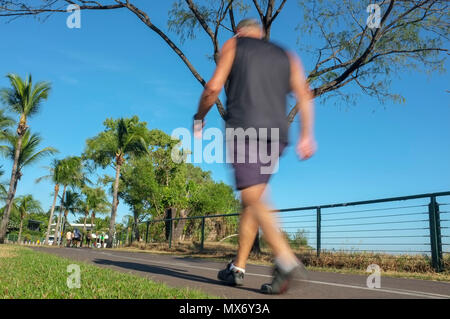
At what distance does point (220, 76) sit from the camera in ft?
9.45

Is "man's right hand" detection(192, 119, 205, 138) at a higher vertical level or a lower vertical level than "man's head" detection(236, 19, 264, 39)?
lower

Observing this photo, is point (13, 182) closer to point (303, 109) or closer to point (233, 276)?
point (233, 276)

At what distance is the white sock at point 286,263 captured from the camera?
2662mm

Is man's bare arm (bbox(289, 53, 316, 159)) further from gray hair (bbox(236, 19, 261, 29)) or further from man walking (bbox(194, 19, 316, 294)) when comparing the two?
gray hair (bbox(236, 19, 261, 29))

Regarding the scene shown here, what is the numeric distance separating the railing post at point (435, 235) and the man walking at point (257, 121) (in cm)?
535

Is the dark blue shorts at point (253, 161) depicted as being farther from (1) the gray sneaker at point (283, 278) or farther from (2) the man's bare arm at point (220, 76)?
(1) the gray sneaker at point (283, 278)

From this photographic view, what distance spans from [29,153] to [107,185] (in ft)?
64.8

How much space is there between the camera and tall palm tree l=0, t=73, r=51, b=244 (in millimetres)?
22625

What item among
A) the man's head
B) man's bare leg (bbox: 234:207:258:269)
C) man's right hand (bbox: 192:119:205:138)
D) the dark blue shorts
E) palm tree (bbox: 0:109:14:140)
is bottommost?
man's bare leg (bbox: 234:207:258:269)

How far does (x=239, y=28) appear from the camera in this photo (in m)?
3.24

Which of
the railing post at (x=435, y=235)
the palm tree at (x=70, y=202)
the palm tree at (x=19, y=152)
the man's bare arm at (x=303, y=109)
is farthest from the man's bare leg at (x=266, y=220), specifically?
the palm tree at (x=70, y=202)

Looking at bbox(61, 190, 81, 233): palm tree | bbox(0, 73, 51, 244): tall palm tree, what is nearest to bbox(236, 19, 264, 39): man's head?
bbox(0, 73, 51, 244): tall palm tree

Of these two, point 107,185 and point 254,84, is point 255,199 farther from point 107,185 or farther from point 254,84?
point 107,185

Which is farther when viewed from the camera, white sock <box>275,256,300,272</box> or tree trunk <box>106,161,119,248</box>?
tree trunk <box>106,161,119,248</box>
